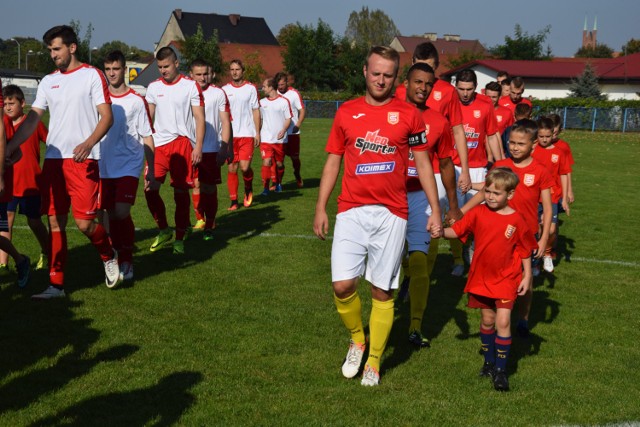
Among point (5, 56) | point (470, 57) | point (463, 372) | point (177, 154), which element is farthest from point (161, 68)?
point (5, 56)

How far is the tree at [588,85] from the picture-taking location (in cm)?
5662

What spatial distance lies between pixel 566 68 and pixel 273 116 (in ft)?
189

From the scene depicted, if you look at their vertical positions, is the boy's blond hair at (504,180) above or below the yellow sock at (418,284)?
above

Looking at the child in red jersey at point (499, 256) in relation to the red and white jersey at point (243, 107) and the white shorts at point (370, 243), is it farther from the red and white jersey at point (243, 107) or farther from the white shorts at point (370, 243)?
the red and white jersey at point (243, 107)

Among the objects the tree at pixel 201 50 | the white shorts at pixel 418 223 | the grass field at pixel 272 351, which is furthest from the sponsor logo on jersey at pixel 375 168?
the tree at pixel 201 50

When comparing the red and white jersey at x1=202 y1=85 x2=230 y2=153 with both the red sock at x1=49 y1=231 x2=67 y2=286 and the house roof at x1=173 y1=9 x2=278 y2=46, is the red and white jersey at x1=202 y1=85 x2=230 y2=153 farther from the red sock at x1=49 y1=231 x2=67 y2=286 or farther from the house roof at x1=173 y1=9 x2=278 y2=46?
the house roof at x1=173 y1=9 x2=278 y2=46

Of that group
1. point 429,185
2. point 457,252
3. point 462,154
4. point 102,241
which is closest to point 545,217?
point 462,154

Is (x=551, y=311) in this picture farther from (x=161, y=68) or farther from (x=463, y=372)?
(x=161, y=68)

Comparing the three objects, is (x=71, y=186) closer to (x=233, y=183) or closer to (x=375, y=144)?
(x=375, y=144)

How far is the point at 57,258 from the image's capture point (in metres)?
7.15

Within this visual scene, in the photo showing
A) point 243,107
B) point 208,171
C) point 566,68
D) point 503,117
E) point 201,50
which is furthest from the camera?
point 566,68

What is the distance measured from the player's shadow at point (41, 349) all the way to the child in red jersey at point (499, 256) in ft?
9.12

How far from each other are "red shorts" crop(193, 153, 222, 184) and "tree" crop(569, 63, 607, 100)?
51231 mm

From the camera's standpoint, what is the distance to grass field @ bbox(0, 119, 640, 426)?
477 cm
